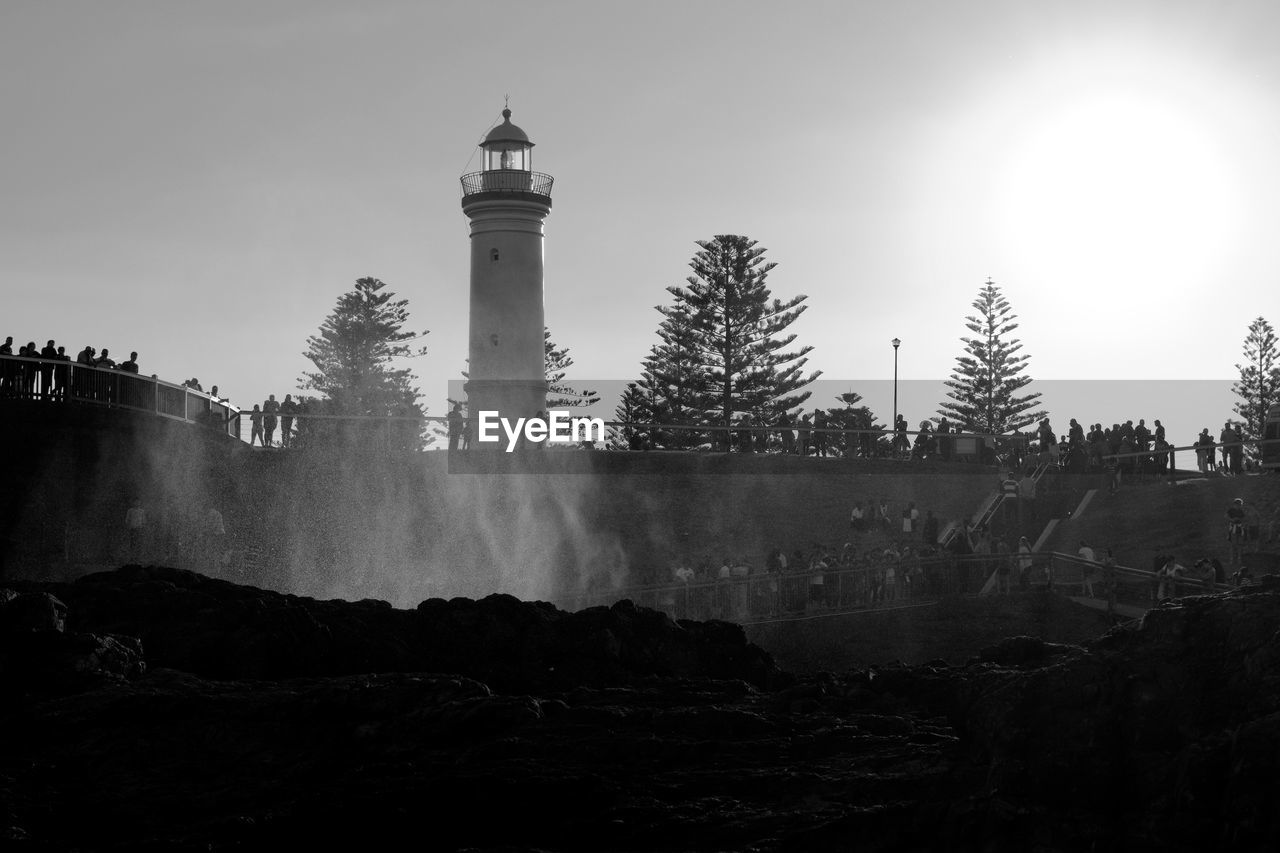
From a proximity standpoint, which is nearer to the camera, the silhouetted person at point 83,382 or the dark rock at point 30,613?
the dark rock at point 30,613

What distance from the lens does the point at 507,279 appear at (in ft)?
153

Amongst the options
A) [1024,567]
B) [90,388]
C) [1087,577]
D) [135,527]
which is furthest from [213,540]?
[1087,577]

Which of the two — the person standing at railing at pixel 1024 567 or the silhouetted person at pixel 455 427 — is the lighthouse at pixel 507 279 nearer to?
the silhouetted person at pixel 455 427

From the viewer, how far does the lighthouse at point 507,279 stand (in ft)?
152

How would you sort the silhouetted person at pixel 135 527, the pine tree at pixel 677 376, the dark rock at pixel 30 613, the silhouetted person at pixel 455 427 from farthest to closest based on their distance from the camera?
the pine tree at pixel 677 376 < the silhouetted person at pixel 455 427 < the silhouetted person at pixel 135 527 < the dark rock at pixel 30 613

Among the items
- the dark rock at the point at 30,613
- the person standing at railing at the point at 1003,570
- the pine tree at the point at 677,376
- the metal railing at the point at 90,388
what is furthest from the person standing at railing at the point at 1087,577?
the pine tree at the point at 677,376

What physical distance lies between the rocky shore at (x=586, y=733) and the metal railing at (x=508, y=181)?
29.7m

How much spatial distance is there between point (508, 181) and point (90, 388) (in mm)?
20670

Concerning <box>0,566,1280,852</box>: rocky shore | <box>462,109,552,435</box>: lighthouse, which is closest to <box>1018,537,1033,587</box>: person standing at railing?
<box>0,566,1280,852</box>: rocky shore

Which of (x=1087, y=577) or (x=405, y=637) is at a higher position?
(x=1087, y=577)

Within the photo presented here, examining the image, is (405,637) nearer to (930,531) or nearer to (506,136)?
(930,531)

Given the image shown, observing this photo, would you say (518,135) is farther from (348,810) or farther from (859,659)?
(348,810)

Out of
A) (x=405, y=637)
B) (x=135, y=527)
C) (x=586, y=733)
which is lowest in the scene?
(x=586, y=733)

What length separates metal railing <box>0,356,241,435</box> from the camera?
27.5 meters
